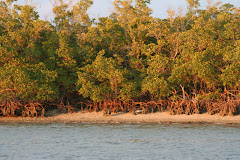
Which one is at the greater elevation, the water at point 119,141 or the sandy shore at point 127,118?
the sandy shore at point 127,118

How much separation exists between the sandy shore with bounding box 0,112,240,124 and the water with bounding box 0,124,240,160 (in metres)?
1.65

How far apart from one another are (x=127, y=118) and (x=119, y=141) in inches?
349

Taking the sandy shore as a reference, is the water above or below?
below

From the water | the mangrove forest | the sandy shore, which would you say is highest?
the mangrove forest

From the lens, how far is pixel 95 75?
30969 millimetres

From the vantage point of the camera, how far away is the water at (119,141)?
17953 millimetres

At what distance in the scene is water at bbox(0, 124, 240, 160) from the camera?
58.9 feet

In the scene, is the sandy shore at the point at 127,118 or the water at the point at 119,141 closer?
the water at the point at 119,141

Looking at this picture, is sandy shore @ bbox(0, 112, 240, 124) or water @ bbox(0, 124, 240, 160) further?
sandy shore @ bbox(0, 112, 240, 124)

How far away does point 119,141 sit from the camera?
2175cm

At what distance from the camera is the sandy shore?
28667 mm

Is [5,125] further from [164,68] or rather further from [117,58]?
[164,68]

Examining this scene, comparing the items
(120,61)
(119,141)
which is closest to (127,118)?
(120,61)

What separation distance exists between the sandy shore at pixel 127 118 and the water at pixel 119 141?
165cm
